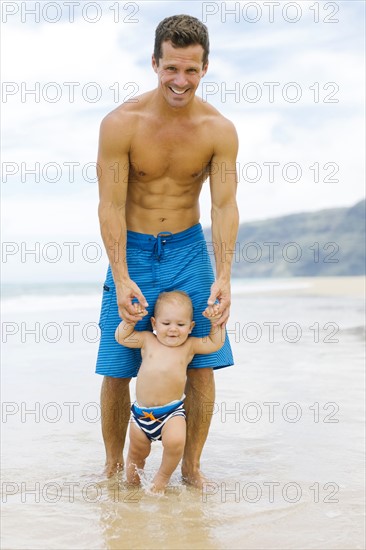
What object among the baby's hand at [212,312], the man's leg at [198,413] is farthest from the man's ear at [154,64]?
the man's leg at [198,413]

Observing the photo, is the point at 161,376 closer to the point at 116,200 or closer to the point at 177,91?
the point at 116,200

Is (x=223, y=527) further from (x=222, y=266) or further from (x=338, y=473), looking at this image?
(x=222, y=266)

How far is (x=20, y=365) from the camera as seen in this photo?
7.58 meters

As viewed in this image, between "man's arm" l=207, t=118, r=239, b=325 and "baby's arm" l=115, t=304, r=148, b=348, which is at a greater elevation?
"man's arm" l=207, t=118, r=239, b=325

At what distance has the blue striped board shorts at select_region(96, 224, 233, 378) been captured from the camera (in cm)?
428

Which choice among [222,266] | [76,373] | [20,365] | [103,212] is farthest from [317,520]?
[20,365]

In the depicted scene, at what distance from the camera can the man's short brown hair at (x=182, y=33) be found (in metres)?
3.83

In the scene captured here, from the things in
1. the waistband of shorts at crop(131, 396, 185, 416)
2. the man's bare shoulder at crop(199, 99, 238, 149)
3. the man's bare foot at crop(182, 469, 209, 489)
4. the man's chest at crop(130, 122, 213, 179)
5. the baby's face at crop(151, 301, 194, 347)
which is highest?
the man's bare shoulder at crop(199, 99, 238, 149)

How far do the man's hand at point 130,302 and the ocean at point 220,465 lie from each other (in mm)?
843

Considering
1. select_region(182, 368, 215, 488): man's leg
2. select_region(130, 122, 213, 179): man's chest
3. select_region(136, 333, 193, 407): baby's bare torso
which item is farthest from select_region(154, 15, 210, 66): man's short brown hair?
select_region(182, 368, 215, 488): man's leg

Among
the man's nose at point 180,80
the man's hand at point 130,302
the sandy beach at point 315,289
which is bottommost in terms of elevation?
the man's hand at point 130,302

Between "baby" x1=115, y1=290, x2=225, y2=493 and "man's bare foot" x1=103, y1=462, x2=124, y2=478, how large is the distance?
0.20m

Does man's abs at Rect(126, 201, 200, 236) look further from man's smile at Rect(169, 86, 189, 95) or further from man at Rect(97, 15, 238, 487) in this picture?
man's smile at Rect(169, 86, 189, 95)

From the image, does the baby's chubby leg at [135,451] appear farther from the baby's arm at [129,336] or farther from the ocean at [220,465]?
the baby's arm at [129,336]
